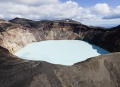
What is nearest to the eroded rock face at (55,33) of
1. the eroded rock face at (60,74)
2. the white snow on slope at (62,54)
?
the white snow on slope at (62,54)

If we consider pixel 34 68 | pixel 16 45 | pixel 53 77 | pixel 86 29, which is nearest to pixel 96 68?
pixel 53 77

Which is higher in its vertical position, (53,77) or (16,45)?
(53,77)

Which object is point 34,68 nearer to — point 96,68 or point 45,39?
point 96,68

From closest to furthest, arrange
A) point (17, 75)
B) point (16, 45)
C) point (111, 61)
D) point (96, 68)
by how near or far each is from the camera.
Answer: point (17, 75) → point (96, 68) → point (111, 61) → point (16, 45)

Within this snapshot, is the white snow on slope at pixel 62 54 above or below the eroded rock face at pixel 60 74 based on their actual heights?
below

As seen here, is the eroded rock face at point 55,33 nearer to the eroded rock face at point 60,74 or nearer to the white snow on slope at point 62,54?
the white snow on slope at point 62,54

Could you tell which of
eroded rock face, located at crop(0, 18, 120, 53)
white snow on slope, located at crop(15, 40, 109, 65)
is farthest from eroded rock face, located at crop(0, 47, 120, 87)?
eroded rock face, located at crop(0, 18, 120, 53)

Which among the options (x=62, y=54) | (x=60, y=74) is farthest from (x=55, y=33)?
(x=60, y=74)

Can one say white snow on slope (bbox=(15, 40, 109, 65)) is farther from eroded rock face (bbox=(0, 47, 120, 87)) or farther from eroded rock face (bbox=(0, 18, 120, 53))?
eroded rock face (bbox=(0, 47, 120, 87))
